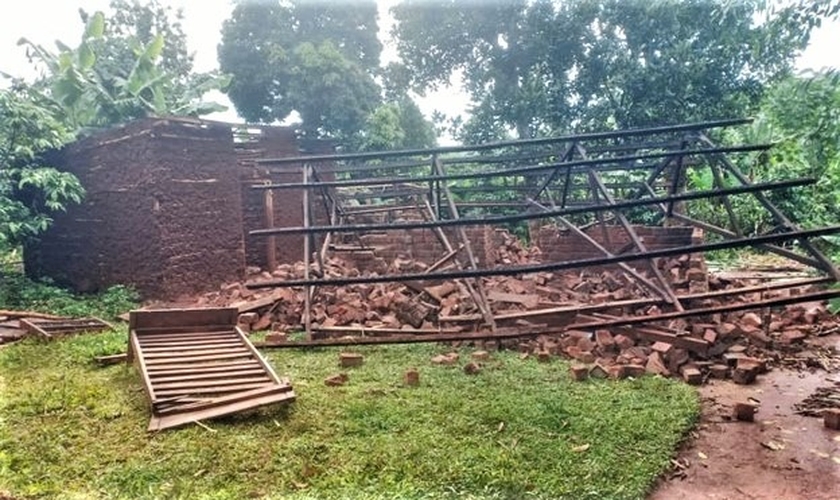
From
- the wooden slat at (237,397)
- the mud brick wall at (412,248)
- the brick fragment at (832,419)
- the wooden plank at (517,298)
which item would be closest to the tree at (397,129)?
the mud brick wall at (412,248)

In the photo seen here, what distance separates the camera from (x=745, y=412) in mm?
3617

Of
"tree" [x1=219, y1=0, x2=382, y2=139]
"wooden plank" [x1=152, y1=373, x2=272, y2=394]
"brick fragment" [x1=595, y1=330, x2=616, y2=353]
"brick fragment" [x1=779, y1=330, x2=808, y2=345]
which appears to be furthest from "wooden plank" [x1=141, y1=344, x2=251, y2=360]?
"tree" [x1=219, y1=0, x2=382, y2=139]

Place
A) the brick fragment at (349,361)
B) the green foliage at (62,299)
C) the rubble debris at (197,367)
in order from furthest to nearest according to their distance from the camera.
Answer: the green foliage at (62,299)
the brick fragment at (349,361)
the rubble debris at (197,367)

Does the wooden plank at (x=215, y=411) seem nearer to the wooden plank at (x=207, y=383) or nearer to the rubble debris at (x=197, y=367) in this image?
the rubble debris at (x=197, y=367)

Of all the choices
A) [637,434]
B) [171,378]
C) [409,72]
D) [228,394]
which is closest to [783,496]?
[637,434]

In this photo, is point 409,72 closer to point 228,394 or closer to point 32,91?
point 32,91

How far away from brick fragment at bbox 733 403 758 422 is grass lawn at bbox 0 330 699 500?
0.28m

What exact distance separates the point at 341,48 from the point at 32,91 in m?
9.92

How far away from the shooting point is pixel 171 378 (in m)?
3.84

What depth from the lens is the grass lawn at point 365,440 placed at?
2.67 m

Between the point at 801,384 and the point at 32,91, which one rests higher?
the point at 32,91

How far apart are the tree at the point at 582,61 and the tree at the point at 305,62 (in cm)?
170

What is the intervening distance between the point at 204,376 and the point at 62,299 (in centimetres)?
605

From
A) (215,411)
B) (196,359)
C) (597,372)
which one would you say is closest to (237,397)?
(215,411)
